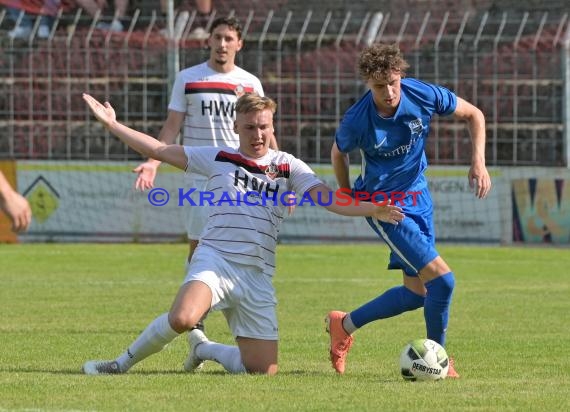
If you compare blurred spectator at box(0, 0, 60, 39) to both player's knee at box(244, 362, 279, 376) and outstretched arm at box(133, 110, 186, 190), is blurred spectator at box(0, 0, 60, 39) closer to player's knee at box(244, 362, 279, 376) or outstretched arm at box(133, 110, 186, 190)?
outstretched arm at box(133, 110, 186, 190)

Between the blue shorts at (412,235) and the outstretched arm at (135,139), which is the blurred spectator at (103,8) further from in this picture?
the blue shorts at (412,235)

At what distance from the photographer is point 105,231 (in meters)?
20.8

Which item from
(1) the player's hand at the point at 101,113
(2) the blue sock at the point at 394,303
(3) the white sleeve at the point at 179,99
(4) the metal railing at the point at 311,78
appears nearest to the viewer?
(1) the player's hand at the point at 101,113

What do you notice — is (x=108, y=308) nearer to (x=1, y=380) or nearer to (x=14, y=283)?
(x=14, y=283)

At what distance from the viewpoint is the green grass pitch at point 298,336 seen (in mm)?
6355

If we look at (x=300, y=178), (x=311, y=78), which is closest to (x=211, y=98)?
(x=300, y=178)

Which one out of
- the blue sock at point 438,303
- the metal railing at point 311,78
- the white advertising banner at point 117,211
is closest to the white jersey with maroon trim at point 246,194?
the blue sock at point 438,303

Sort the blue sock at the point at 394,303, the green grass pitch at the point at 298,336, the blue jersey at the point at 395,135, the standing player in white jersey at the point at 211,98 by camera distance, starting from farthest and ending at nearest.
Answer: the standing player in white jersey at the point at 211,98, the blue sock at the point at 394,303, the blue jersey at the point at 395,135, the green grass pitch at the point at 298,336

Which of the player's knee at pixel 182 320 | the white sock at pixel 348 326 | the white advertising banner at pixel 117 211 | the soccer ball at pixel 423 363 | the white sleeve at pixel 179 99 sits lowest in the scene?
the soccer ball at pixel 423 363

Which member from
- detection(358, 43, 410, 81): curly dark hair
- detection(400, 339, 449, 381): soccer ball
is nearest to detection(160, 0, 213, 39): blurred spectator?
detection(358, 43, 410, 81): curly dark hair

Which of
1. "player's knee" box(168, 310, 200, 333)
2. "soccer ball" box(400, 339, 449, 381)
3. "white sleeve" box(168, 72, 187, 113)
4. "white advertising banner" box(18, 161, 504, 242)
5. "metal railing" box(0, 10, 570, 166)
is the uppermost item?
"metal railing" box(0, 10, 570, 166)

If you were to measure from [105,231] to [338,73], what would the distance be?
4.81 metres

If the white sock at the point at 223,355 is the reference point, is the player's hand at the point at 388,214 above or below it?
above

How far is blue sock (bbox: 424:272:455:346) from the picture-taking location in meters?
7.51
